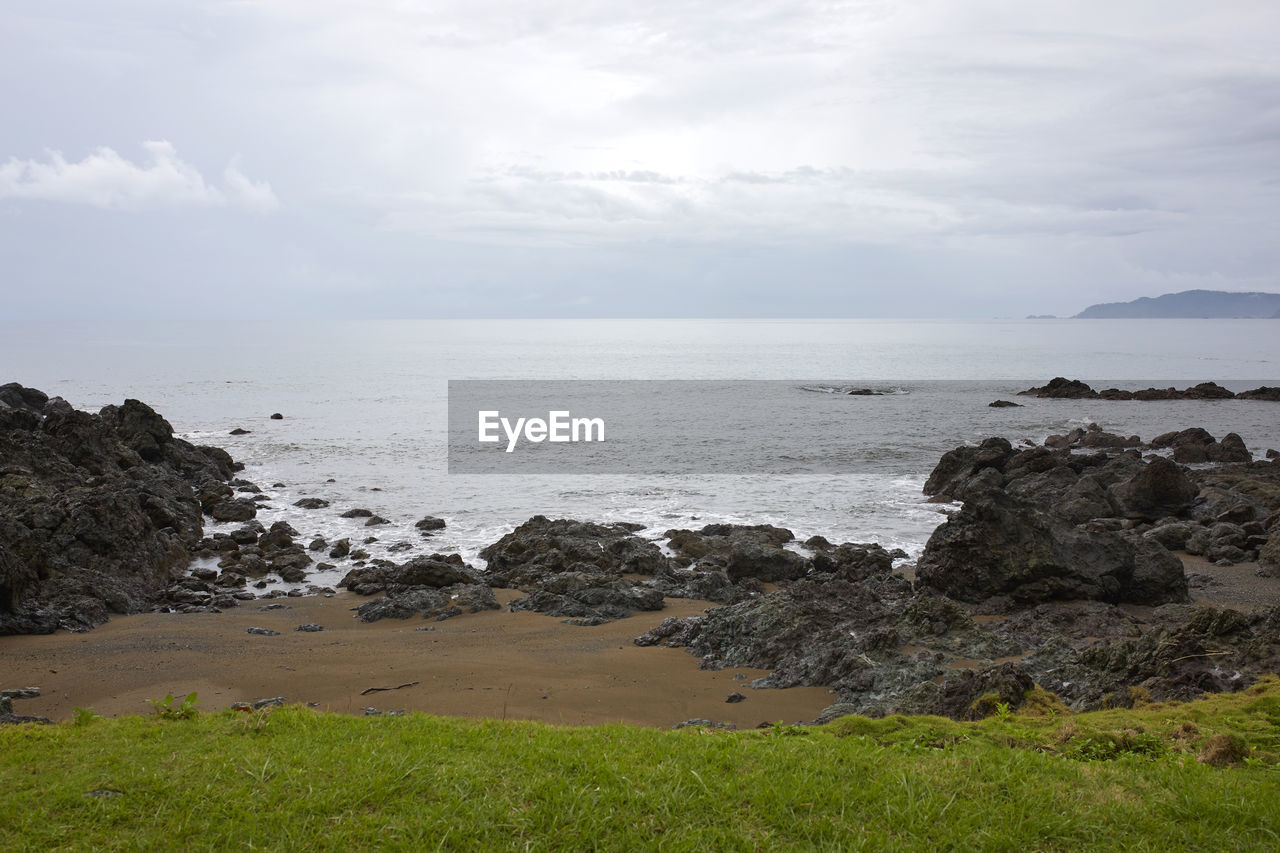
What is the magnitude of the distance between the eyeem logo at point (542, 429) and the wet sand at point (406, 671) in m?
32.3

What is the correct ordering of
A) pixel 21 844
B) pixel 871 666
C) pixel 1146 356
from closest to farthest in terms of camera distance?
pixel 21 844 < pixel 871 666 < pixel 1146 356

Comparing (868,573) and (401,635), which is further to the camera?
(868,573)

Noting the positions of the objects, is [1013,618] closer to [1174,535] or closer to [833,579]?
[833,579]

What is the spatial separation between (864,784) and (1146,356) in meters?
172

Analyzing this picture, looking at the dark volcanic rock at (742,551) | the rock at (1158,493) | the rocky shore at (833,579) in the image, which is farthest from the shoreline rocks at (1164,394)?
the dark volcanic rock at (742,551)

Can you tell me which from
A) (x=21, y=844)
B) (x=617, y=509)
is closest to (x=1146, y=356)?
(x=617, y=509)

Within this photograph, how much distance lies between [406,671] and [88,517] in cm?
1226

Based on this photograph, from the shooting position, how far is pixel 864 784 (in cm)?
755

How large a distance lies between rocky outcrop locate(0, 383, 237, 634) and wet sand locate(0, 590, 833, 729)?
1201 millimetres

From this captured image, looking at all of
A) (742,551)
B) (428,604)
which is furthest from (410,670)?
(742,551)

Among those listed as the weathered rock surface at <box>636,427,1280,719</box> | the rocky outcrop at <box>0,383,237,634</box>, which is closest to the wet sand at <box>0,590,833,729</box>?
the weathered rock surface at <box>636,427,1280,719</box>

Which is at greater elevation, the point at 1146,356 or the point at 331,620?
the point at 1146,356

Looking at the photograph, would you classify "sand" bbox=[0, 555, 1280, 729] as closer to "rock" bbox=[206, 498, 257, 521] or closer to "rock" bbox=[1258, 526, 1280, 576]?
"rock" bbox=[1258, 526, 1280, 576]

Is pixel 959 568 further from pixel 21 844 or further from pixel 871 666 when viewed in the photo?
pixel 21 844
